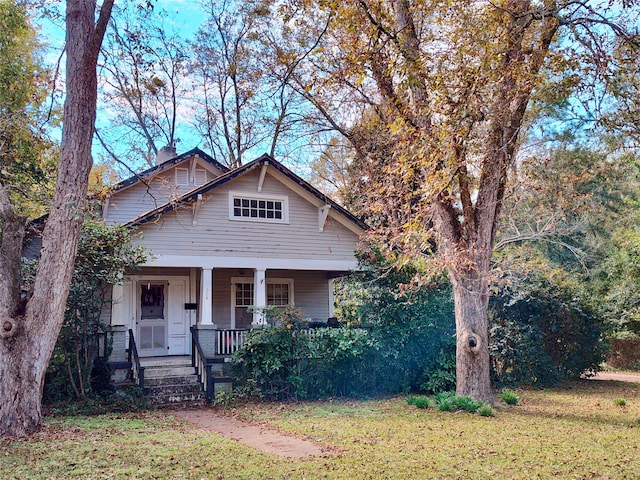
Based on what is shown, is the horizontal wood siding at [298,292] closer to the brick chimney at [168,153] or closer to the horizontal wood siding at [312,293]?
the horizontal wood siding at [312,293]

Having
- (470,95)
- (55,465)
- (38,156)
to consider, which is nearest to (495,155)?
(470,95)

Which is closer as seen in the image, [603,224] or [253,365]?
[253,365]

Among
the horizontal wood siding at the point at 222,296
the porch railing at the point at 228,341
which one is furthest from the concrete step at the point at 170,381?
the horizontal wood siding at the point at 222,296

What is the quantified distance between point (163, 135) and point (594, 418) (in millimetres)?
20647

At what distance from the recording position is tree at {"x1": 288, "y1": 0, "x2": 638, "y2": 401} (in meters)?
8.14

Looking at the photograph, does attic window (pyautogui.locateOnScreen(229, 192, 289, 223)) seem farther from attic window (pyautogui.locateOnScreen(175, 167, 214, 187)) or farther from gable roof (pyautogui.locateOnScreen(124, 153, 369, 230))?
attic window (pyautogui.locateOnScreen(175, 167, 214, 187))

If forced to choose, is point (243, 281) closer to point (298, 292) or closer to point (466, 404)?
point (298, 292)

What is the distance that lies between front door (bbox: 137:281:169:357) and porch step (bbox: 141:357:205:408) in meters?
1.16

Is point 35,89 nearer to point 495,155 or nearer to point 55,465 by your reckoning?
point 55,465

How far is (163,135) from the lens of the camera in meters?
23.8

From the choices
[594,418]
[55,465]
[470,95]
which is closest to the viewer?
[55,465]

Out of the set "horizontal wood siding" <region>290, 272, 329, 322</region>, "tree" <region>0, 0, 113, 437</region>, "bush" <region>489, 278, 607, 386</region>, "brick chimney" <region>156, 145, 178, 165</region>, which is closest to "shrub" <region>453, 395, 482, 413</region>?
"bush" <region>489, 278, 607, 386</region>

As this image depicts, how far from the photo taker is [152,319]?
46.1ft

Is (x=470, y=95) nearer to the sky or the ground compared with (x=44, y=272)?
nearer to the sky
